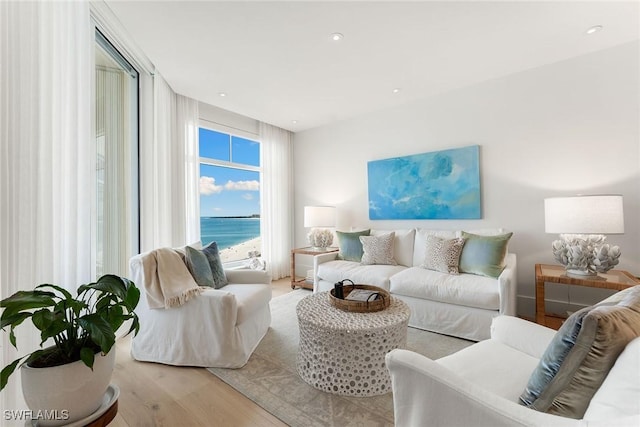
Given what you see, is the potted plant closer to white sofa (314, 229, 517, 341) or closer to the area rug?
the area rug

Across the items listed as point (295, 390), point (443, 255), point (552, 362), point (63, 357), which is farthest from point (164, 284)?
point (443, 255)

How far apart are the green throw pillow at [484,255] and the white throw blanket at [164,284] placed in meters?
2.41

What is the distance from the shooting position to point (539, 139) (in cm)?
272

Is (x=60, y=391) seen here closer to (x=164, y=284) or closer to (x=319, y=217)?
(x=164, y=284)

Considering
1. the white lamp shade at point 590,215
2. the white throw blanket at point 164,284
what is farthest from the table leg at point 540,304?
the white throw blanket at point 164,284

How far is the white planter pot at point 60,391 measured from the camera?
0.98 metres

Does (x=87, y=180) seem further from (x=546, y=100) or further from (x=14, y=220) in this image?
(x=546, y=100)

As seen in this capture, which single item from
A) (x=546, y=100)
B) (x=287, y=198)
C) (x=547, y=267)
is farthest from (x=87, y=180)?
(x=546, y=100)

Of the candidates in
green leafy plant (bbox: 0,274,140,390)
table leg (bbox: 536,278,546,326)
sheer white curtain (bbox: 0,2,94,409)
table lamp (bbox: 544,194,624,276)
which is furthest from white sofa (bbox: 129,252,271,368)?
table lamp (bbox: 544,194,624,276)

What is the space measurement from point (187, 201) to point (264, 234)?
1.36 metres

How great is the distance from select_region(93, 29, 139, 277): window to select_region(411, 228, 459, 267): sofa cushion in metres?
3.05

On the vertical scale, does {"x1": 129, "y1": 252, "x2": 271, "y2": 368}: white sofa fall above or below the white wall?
below

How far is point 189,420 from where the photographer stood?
4.74ft

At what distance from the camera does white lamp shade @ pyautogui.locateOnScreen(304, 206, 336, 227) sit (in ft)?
13.0
